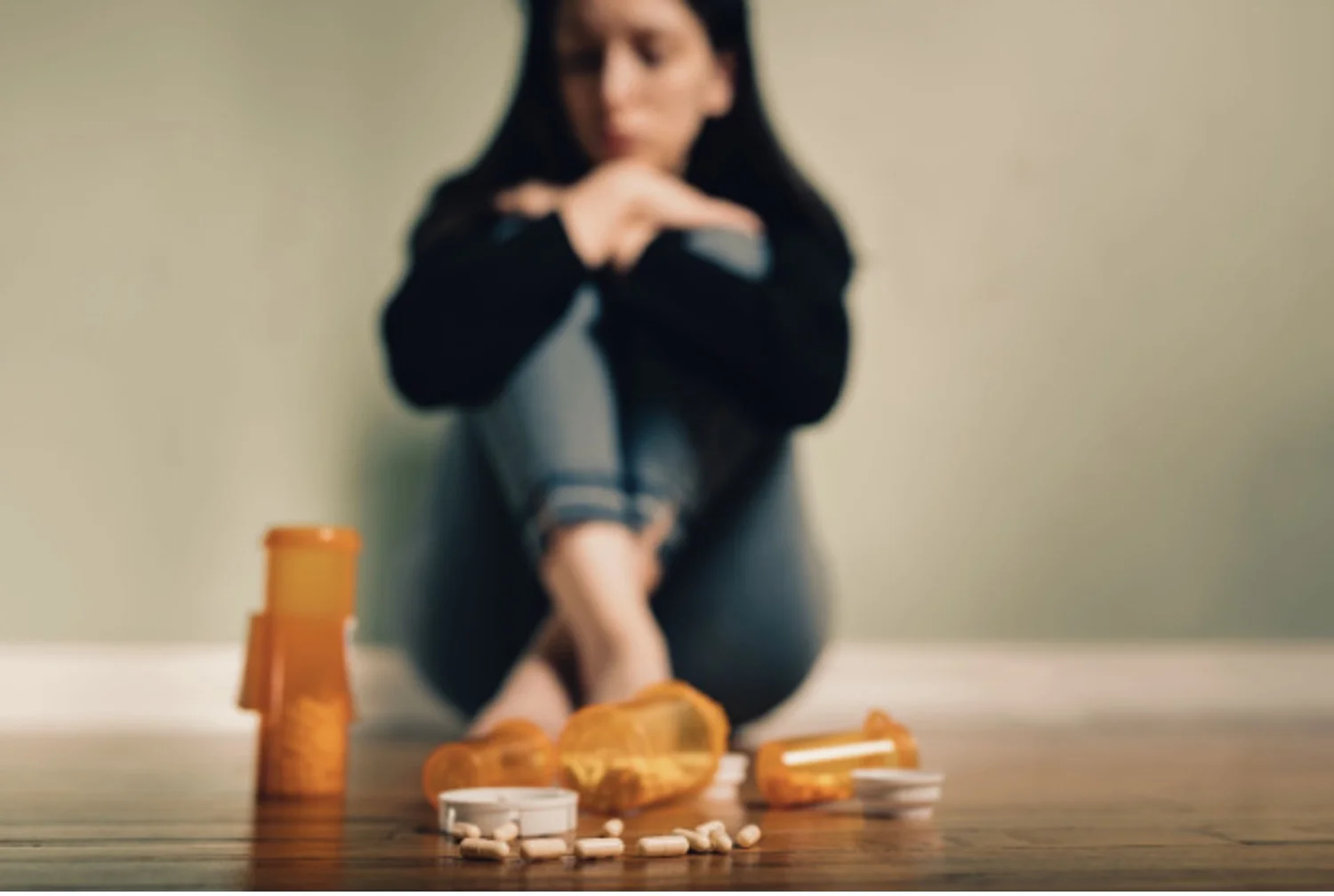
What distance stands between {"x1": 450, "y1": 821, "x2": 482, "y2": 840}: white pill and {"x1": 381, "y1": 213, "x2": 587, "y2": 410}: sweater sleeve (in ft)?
1.80

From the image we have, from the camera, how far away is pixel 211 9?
189 centimetres

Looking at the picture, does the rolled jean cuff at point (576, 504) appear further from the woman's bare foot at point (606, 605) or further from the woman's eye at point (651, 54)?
the woman's eye at point (651, 54)

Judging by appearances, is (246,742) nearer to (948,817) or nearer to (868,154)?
(948,817)

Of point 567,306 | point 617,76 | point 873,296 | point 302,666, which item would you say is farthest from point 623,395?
point 873,296

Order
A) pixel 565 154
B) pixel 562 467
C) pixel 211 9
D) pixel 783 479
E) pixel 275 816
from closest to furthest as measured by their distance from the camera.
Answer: pixel 275 816
pixel 562 467
pixel 783 479
pixel 565 154
pixel 211 9

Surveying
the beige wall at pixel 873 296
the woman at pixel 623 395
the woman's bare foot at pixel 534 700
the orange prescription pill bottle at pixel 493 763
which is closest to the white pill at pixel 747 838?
the orange prescription pill bottle at pixel 493 763

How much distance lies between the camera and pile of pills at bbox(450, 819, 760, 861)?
2.19 ft

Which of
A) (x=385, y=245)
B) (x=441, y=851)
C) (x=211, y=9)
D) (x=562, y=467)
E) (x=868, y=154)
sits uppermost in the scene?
(x=211, y=9)

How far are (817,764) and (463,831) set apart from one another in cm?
28

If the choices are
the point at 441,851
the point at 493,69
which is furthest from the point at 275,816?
the point at 493,69

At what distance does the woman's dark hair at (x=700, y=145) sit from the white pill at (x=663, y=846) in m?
0.99

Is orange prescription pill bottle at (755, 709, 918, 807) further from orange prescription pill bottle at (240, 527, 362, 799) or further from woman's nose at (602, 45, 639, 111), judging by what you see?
woman's nose at (602, 45, 639, 111)

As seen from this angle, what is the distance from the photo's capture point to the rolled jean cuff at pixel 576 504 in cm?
112

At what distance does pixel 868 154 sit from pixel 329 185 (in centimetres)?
77
